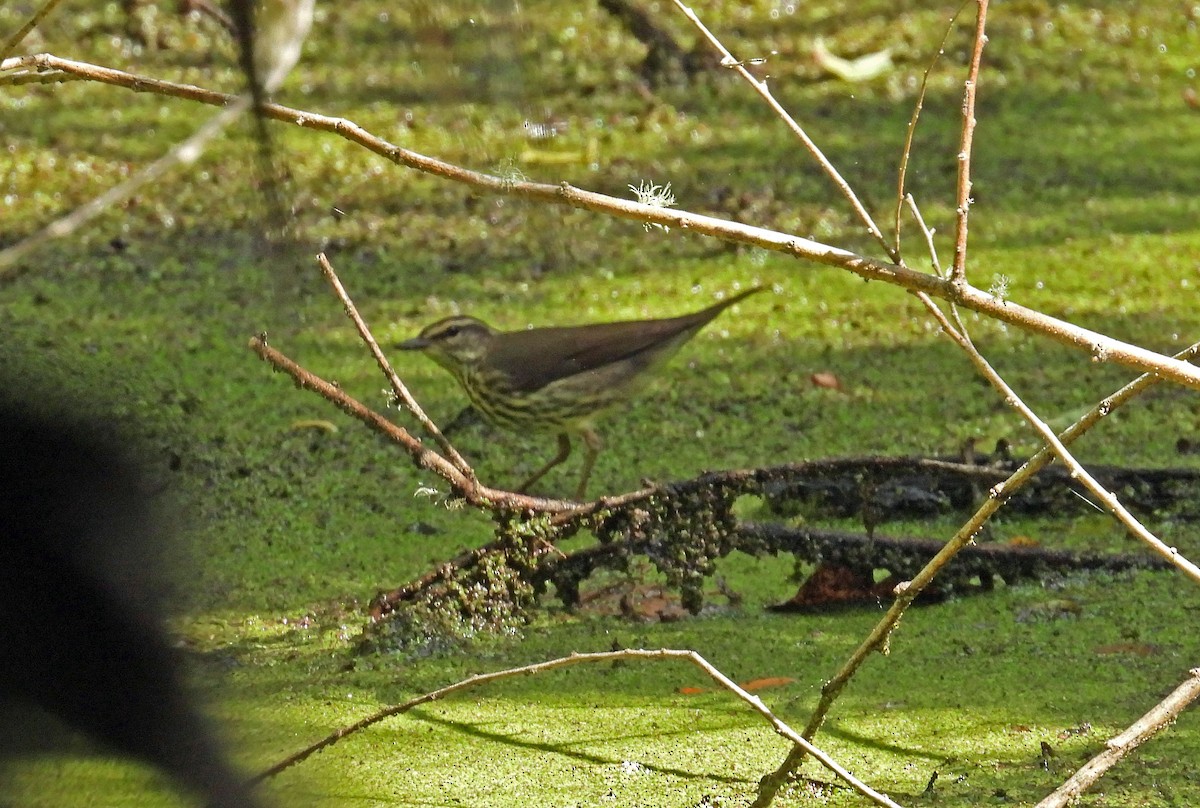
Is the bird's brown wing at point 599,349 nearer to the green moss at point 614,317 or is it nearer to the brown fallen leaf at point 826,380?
the green moss at point 614,317

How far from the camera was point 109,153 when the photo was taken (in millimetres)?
5156

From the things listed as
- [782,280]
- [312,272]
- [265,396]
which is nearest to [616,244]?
[782,280]

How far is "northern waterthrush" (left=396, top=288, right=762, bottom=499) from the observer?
3.67 m

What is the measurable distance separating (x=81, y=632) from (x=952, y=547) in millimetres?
1065

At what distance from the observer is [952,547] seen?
6.27 ft

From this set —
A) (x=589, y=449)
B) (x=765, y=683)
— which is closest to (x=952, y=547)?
(x=765, y=683)

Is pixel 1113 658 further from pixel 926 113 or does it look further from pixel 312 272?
pixel 926 113

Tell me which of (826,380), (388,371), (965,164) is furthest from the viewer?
(826,380)

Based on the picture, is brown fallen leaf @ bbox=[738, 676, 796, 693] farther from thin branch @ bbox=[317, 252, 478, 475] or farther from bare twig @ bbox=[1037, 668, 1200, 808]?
bare twig @ bbox=[1037, 668, 1200, 808]

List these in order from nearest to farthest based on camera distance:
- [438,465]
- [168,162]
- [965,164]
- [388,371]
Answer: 1. [168,162]
2. [965,164]
3. [388,371]
4. [438,465]

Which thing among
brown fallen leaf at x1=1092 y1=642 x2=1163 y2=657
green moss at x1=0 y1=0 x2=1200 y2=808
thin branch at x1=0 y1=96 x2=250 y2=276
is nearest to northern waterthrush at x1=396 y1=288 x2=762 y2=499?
green moss at x1=0 y1=0 x2=1200 y2=808

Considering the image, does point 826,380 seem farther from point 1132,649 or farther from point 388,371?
point 388,371

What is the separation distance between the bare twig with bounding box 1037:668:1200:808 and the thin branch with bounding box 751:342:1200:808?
0.29m

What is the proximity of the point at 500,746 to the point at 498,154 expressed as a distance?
4.91 ft
